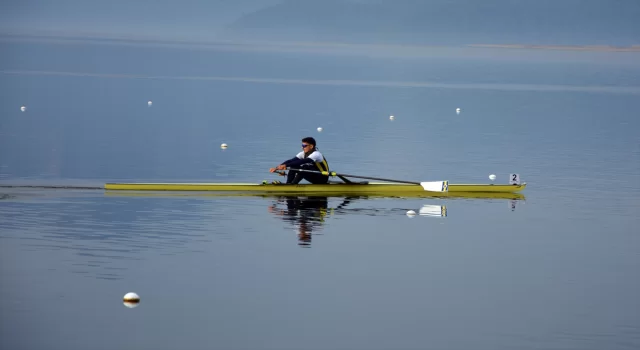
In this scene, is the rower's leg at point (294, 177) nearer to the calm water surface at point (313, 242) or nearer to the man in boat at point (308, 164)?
the man in boat at point (308, 164)

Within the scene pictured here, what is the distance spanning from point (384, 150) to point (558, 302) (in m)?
20.6

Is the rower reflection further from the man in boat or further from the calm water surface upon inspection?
the man in boat

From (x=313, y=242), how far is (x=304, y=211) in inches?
127

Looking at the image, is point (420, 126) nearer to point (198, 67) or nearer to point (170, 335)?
point (170, 335)

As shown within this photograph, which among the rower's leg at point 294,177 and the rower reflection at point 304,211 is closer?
the rower reflection at point 304,211

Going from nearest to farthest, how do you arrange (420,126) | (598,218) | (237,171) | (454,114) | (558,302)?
(558,302) < (598,218) < (237,171) < (420,126) < (454,114)

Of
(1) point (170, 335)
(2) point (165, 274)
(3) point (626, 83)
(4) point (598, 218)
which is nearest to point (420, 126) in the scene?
(4) point (598, 218)

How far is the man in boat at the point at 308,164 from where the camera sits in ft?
90.7

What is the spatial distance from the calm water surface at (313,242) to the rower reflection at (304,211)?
80 mm

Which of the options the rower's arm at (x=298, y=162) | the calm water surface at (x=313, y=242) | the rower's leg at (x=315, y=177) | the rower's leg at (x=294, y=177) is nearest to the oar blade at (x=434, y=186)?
the calm water surface at (x=313, y=242)

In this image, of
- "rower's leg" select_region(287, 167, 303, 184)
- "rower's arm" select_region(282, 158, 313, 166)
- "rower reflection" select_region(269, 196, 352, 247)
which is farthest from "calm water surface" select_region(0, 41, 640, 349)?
"rower's arm" select_region(282, 158, 313, 166)

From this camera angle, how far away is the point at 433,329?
57.4ft

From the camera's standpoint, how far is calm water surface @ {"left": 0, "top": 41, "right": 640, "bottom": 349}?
1739 cm

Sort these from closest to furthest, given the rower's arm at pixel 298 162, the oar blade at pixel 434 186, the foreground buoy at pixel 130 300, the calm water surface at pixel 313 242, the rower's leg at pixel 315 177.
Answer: the calm water surface at pixel 313 242, the foreground buoy at pixel 130 300, the rower's arm at pixel 298 162, the rower's leg at pixel 315 177, the oar blade at pixel 434 186
